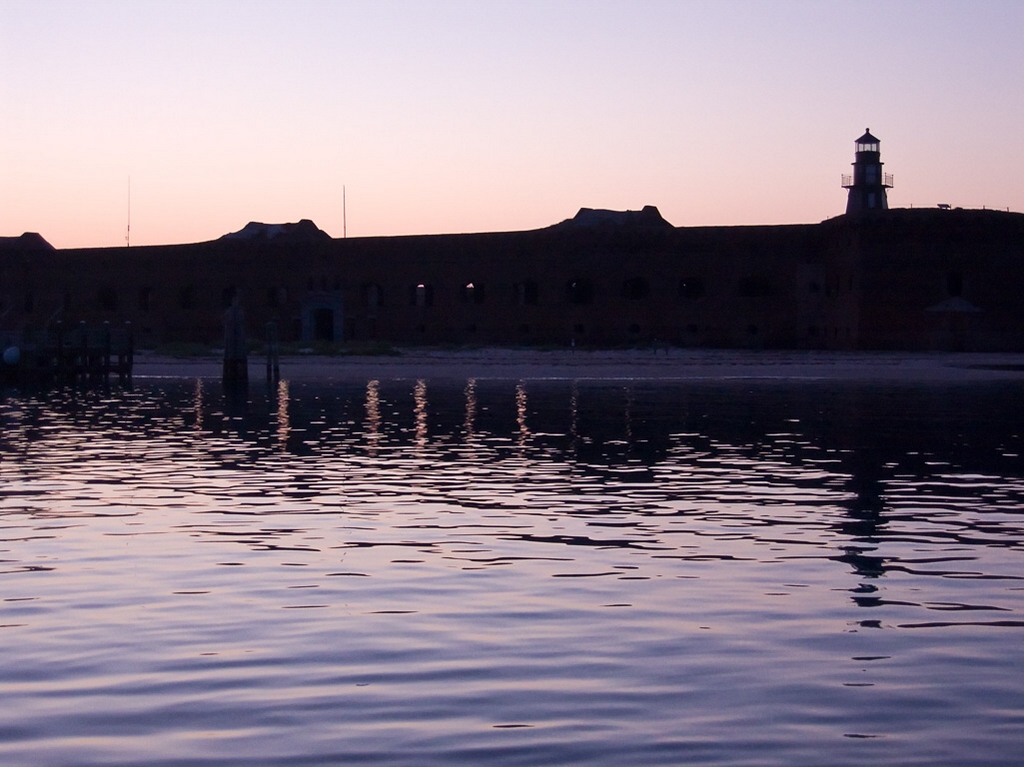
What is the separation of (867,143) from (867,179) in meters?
1.73

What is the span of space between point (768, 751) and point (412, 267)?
5834cm

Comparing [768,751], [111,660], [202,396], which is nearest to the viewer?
[768,751]

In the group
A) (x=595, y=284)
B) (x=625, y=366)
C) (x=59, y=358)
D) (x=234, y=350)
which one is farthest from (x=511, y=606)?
(x=595, y=284)

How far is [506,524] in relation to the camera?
39.9 ft

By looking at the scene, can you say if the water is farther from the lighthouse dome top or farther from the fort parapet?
the lighthouse dome top

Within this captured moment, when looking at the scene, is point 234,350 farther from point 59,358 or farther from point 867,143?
point 867,143

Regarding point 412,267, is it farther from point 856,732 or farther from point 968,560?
point 856,732

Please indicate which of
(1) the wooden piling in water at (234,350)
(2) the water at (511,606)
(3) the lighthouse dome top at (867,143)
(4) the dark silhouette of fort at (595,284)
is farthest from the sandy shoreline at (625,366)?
(2) the water at (511,606)

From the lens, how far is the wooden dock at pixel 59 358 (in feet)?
132

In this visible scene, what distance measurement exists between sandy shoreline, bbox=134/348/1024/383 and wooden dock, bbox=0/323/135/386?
3.79 metres

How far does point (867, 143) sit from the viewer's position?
67.6m

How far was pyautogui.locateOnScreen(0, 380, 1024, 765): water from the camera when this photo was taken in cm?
583

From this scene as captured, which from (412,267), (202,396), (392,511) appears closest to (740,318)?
(412,267)

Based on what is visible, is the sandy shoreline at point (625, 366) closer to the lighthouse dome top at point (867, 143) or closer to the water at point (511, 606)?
the lighthouse dome top at point (867, 143)
